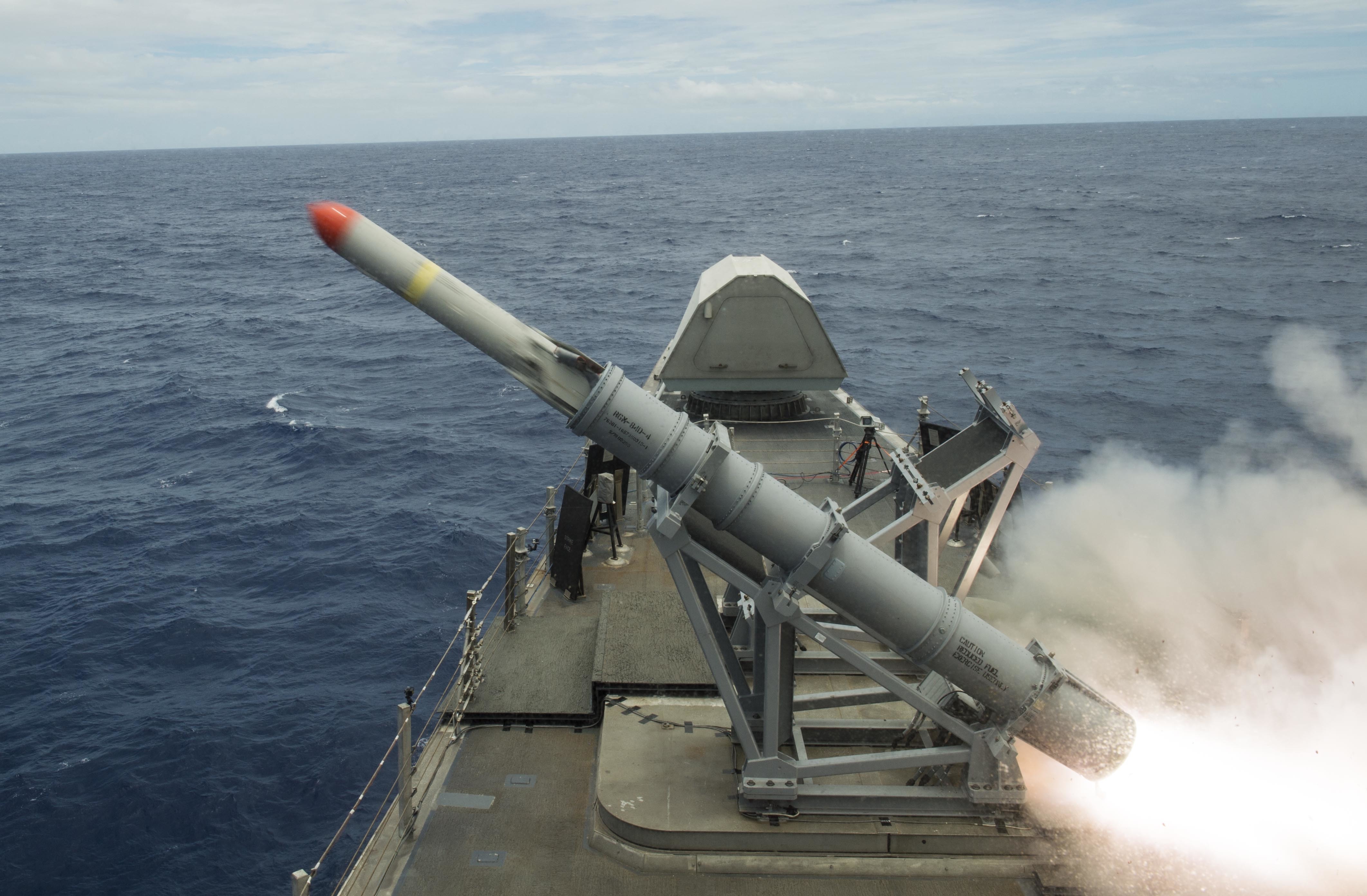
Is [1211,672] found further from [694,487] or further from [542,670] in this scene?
[542,670]

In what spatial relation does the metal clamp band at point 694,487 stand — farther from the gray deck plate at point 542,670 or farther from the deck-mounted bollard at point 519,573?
the deck-mounted bollard at point 519,573

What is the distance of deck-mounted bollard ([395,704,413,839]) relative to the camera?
9.91m

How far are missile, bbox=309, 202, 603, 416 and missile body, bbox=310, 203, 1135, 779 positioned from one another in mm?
12

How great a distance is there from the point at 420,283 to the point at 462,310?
46 cm

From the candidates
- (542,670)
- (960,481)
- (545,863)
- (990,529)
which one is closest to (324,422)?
(542,670)

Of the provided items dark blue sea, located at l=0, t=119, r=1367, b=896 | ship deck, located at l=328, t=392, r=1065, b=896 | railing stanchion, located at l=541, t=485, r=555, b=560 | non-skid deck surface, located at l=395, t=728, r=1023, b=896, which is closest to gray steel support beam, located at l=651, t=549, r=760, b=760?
ship deck, located at l=328, t=392, r=1065, b=896

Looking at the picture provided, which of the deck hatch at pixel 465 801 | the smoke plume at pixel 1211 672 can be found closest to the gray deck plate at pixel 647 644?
the deck hatch at pixel 465 801

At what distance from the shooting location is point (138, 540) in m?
27.5

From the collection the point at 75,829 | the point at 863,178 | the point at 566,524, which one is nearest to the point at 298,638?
the point at 75,829

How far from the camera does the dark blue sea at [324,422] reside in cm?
1797

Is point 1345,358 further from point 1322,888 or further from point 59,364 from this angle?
point 59,364

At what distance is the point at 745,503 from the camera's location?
9633 millimetres

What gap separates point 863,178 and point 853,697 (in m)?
181

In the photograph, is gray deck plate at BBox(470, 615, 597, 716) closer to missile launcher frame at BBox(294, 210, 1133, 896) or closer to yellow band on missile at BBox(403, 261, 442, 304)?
missile launcher frame at BBox(294, 210, 1133, 896)
